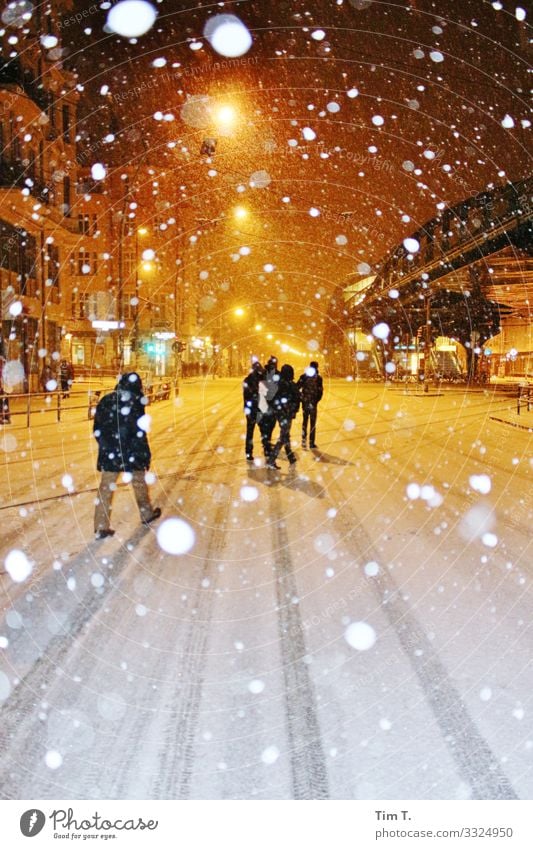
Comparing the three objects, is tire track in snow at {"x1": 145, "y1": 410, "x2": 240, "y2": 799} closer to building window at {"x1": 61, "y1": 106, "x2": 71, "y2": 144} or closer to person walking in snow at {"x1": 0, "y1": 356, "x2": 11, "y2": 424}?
person walking in snow at {"x1": 0, "y1": 356, "x2": 11, "y2": 424}

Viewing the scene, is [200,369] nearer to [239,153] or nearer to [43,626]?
[239,153]

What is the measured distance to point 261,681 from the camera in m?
4.53

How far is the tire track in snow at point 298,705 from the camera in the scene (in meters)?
3.43

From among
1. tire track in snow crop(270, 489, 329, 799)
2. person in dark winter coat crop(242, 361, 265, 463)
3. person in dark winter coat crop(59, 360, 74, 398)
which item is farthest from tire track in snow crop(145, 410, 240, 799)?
person in dark winter coat crop(59, 360, 74, 398)

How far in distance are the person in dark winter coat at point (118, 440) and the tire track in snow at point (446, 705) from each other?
3278 millimetres

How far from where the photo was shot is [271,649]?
507 cm

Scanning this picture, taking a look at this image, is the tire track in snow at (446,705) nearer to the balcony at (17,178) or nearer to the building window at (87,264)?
the balcony at (17,178)

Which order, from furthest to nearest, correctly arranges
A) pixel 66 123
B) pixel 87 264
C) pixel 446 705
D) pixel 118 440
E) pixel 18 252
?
1. pixel 87 264
2. pixel 66 123
3. pixel 18 252
4. pixel 118 440
5. pixel 446 705

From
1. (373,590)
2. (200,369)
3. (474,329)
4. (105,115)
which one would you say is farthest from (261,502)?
(200,369)

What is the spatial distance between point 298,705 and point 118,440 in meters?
4.99

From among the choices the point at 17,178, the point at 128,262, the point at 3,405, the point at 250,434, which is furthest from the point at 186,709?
the point at 128,262

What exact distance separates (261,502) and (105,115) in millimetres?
43282

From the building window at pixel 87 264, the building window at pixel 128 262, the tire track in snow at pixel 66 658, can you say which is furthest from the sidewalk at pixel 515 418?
the building window at pixel 128 262

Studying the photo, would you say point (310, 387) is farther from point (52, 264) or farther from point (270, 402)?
point (52, 264)
